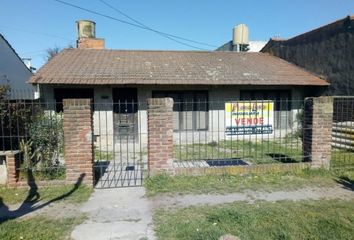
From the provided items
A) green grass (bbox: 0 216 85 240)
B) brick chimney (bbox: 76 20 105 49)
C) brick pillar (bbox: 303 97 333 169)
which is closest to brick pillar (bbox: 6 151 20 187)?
green grass (bbox: 0 216 85 240)

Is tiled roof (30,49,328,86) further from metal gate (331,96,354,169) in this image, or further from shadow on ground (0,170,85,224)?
shadow on ground (0,170,85,224)

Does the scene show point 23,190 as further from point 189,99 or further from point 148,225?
point 189,99

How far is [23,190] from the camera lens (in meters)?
5.72

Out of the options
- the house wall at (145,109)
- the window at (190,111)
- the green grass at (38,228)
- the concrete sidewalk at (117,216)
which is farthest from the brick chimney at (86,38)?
the green grass at (38,228)

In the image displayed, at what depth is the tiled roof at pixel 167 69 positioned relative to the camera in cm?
1196

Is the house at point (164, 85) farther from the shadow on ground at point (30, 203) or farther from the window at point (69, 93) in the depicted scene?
the shadow on ground at point (30, 203)

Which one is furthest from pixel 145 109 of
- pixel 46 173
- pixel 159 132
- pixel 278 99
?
pixel 46 173

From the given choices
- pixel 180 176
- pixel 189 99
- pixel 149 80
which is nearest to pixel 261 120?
pixel 189 99

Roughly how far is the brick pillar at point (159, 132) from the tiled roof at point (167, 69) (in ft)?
18.9

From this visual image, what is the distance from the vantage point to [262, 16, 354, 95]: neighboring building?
12.2m

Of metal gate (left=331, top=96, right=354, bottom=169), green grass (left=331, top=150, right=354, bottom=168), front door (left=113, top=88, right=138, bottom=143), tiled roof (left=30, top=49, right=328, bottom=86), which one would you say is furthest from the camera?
front door (left=113, top=88, right=138, bottom=143)

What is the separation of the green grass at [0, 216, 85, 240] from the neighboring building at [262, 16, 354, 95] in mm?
11774

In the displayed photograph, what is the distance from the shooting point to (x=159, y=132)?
6148 mm

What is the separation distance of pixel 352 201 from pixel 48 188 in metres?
5.43
